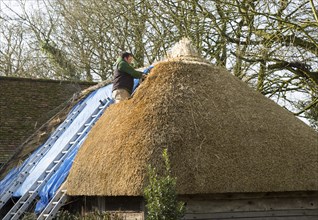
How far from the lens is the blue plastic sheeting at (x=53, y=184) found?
13.2 m

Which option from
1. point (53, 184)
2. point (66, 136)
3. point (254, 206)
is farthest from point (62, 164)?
point (254, 206)

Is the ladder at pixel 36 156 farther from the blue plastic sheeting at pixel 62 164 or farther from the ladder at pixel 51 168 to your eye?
the ladder at pixel 51 168

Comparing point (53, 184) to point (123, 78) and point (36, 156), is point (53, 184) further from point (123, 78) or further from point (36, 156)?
point (36, 156)

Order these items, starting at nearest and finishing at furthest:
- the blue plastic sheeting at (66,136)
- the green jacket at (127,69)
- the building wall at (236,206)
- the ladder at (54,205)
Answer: the building wall at (236,206)
the ladder at (54,205)
the green jacket at (127,69)
the blue plastic sheeting at (66,136)

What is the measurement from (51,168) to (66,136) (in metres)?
1.60

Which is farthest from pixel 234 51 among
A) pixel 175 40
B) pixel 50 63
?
pixel 50 63

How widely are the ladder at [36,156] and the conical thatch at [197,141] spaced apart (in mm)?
2240

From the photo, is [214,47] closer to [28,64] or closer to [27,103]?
[27,103]

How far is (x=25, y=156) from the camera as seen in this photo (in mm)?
16984

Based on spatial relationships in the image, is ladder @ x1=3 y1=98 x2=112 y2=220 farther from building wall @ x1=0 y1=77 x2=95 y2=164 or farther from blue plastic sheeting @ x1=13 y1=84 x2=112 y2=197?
building wall @ x1=0 y1=77 x2=95 y2=164

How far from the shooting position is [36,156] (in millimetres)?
15977

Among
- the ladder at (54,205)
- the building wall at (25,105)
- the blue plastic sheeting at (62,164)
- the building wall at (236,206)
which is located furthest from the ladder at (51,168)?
the building wall at (25,105)

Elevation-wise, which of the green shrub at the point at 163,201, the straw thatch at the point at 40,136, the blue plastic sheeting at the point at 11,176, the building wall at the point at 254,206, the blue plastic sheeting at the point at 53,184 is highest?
the straw thatch at the point at 40,136

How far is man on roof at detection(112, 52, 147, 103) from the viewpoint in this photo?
1386 centimetres
